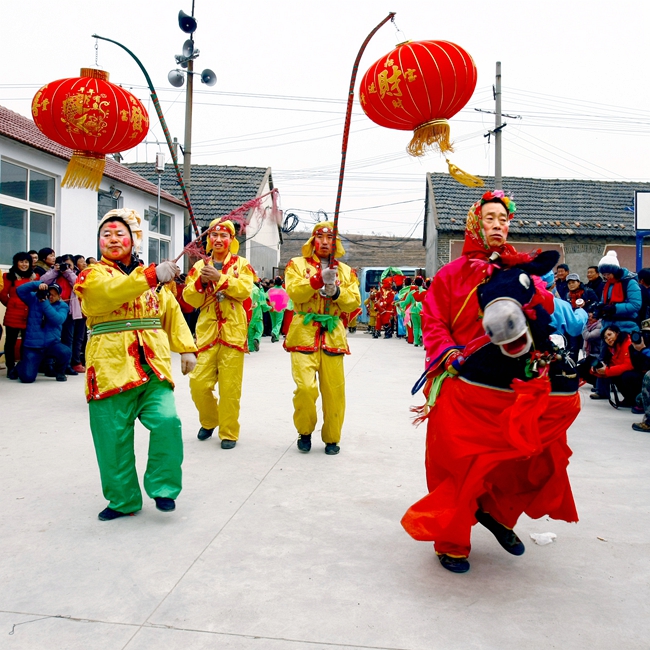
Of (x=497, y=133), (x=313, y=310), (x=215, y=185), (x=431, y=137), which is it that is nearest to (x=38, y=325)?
(x=313, y=310)

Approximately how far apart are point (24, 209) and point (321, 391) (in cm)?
760

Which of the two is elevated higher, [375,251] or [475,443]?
[375,251]

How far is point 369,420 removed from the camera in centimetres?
636

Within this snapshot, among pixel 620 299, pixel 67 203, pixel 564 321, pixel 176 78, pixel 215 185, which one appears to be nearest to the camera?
pixel 564 321

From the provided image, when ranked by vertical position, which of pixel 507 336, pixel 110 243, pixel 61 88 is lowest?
pixel 507 336

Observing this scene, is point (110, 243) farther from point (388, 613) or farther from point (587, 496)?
point (587, 496)

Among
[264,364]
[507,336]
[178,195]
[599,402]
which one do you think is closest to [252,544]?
[507,336]

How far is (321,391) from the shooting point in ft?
16.7

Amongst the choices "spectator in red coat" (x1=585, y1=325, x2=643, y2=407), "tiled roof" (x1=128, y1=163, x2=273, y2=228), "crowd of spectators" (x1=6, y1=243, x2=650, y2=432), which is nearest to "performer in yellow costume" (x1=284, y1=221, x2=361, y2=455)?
"crowd of spectators" (x1=6, y1=243, x2=650, y2=432)

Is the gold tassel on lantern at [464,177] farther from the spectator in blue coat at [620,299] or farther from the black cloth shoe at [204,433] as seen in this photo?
the spectator in blue coat at [620,299]

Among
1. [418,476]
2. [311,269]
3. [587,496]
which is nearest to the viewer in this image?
[587,496]

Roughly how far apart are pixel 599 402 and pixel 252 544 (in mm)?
5939

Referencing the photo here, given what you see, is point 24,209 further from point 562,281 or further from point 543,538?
point 543,538

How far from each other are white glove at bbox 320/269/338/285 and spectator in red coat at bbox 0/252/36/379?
17.3 feet
